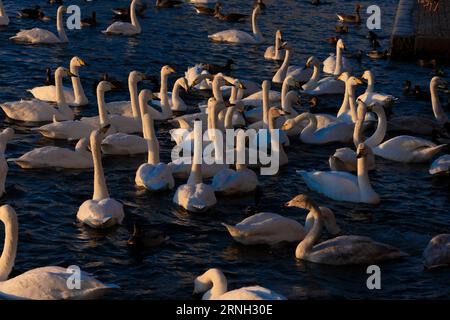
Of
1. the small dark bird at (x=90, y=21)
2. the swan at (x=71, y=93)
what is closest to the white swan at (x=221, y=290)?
the swan at (x=71, y=93)

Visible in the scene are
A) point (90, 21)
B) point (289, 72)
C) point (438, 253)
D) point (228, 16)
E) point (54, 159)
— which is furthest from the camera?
point (228, 16)

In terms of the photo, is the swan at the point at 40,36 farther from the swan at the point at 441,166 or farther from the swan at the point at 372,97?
the swan at the point at 441,166

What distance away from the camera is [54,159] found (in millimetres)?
21359

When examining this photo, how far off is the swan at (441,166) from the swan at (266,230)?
15.2 feet

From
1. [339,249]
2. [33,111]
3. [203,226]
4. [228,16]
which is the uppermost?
[339,249]

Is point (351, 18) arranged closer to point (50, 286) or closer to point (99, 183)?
point (99, 183)

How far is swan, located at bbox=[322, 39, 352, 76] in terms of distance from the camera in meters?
30.2

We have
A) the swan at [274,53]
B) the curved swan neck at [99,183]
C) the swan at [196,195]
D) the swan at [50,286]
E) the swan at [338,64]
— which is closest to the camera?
the swan at [50,286]

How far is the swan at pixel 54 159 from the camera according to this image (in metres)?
21.3

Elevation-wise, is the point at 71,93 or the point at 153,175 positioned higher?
the point at 153,175

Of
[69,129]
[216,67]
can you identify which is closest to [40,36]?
[216,67]

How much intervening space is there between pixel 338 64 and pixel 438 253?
1389 cm
